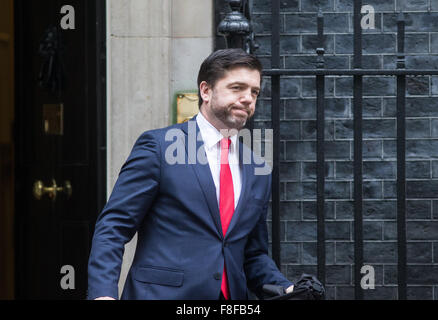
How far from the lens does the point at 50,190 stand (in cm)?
582

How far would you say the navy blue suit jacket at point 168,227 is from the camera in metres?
3.02

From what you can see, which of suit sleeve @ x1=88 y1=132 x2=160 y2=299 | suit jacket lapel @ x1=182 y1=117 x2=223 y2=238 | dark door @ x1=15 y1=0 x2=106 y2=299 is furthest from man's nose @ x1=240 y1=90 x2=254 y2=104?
dark door @ x1=15 y1=0 x2=106 y2=299

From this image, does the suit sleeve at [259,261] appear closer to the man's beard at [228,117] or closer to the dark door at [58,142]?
the man's beard at [228,117]

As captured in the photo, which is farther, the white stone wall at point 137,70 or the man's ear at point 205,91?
the white stone wall at point 137,70

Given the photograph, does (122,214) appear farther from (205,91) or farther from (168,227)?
(205,91)

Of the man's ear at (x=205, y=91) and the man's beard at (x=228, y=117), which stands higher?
the man's ear at (x=205, y=91)

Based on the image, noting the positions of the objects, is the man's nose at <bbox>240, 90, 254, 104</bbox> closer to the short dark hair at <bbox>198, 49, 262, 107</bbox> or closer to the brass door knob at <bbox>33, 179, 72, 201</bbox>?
the short dark hair at <bbox>198, 49, 262, 107</bbox>

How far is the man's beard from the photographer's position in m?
3.08

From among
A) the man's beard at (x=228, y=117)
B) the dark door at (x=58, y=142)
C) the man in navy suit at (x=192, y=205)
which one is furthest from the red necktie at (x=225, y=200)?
the dark door at (x=58, y=142)

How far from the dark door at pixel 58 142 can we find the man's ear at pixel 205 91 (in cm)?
215

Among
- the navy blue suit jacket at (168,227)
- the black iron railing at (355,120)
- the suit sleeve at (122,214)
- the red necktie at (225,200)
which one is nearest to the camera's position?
the suit sleeve at (122,214)

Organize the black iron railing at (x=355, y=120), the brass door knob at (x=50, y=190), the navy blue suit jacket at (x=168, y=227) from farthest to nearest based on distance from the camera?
the brass door knob at (x=50, y=190), the black iron railing at (x=355, y=120), the navy blue suit jacket at (x=168, y=227)

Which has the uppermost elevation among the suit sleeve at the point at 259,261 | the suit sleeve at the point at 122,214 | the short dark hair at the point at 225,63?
the short dark hair at the point at 225,63

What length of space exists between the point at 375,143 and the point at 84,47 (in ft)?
7.45
